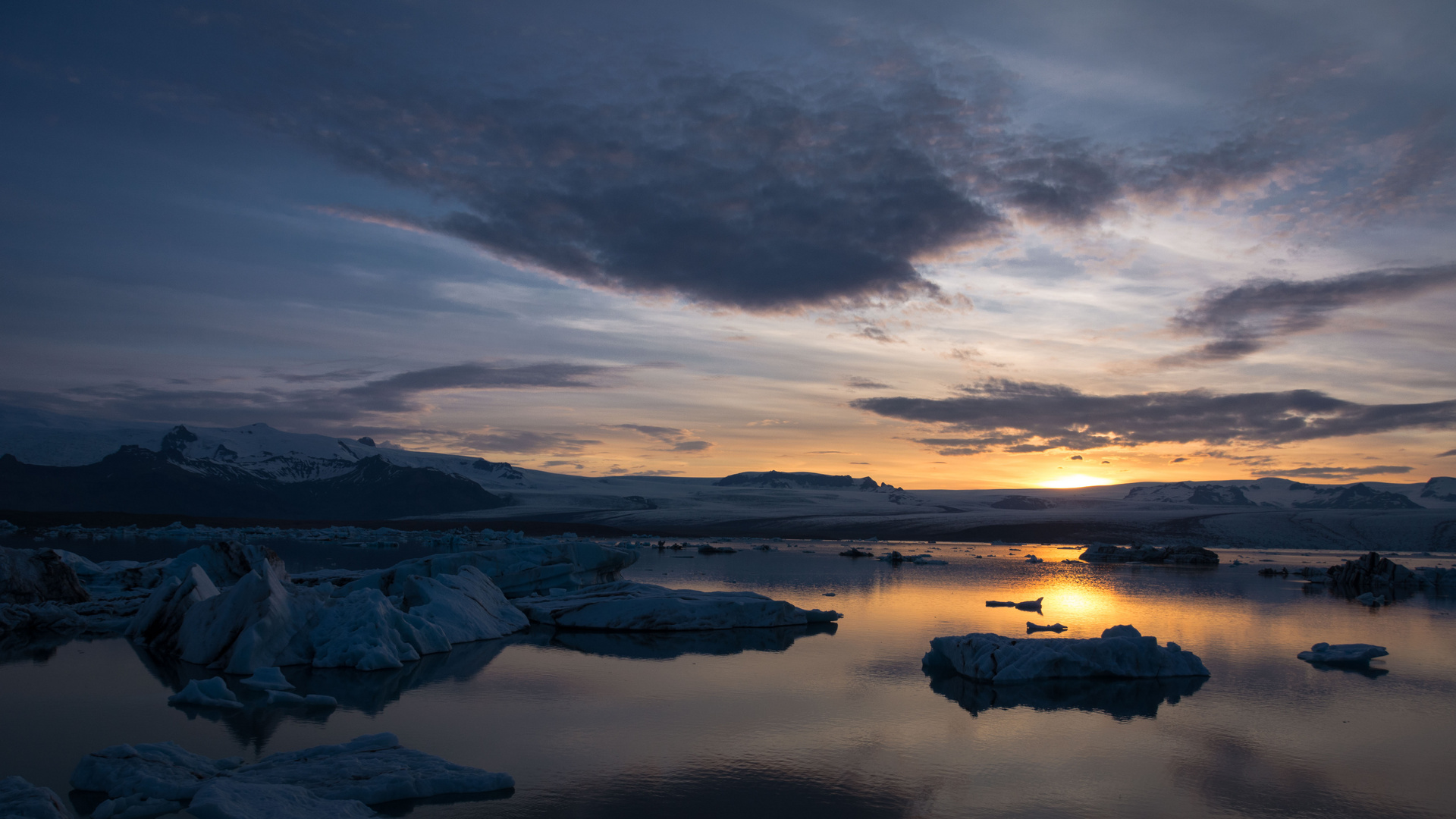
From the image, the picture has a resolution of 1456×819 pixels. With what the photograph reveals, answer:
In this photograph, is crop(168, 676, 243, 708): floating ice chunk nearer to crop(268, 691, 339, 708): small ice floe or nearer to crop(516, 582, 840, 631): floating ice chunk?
crop(268, 691, 339, 708): small ice floe

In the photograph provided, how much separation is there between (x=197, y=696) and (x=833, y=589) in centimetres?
1993

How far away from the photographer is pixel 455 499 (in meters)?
125

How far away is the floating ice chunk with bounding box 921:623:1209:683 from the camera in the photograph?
43.8 feet

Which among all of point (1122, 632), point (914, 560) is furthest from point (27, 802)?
point (914, 560)

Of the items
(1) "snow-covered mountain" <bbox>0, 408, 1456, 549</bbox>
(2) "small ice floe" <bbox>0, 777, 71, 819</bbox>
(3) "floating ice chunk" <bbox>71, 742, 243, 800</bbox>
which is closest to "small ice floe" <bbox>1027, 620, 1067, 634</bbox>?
(3) "floating ice chunk" <bbox>71, 742, 243, 800</bbox>

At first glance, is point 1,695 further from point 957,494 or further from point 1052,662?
point 957,494

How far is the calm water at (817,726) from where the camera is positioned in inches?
313

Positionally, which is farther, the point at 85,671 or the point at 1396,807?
the point at 85,671

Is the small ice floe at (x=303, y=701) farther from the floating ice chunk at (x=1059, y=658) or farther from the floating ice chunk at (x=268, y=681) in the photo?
the floating ice chunk at (x=1059, y=658)

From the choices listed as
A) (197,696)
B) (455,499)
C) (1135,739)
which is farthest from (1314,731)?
(455,499)

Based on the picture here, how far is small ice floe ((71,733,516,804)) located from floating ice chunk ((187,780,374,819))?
0.02 metres

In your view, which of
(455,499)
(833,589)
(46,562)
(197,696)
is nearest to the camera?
(197,696)

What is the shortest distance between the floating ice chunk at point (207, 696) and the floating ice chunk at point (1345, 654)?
1797 centimetres

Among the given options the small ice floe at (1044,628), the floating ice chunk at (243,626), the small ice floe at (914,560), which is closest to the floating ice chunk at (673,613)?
the small ice floe at (1044,628)
